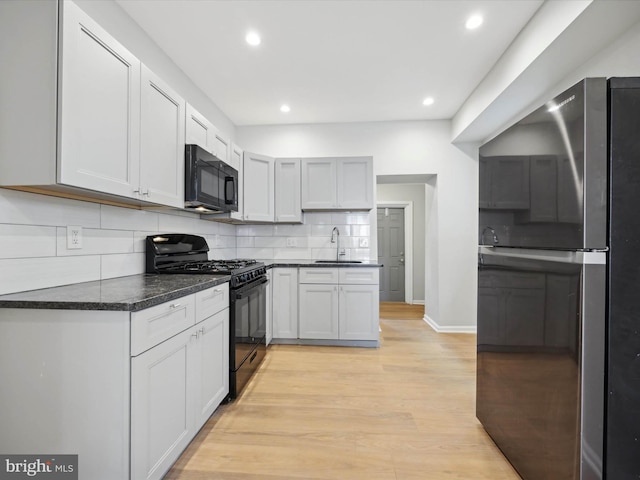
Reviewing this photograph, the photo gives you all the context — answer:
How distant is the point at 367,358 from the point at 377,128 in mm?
2909

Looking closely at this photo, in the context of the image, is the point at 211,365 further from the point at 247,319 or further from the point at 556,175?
the point at 556,175

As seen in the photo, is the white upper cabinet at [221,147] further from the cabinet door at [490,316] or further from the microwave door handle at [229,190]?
the cabinet door at [490,316]

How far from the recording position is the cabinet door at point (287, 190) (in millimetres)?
3648

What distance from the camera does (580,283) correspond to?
1.07 metres

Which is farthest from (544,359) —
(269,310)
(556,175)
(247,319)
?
(269,310)

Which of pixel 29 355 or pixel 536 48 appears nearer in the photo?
pixel 29 355

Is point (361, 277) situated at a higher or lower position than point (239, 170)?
lower

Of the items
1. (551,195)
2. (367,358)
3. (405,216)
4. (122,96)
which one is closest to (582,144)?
(551,195)

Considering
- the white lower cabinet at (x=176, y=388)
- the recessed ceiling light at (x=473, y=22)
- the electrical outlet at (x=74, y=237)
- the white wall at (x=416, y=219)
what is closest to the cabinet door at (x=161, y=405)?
the white lower cabinet at (x=176, y=388)

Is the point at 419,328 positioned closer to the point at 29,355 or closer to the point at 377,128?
the point at 377,128

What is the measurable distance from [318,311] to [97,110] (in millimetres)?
2644

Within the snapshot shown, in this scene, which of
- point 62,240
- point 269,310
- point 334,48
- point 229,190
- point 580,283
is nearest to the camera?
point 580,283

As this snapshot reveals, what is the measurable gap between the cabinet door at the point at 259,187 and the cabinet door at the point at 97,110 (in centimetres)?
172

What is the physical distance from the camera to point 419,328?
161 inches
